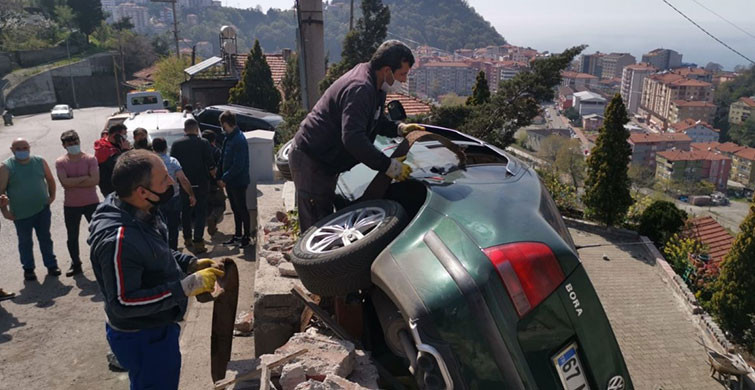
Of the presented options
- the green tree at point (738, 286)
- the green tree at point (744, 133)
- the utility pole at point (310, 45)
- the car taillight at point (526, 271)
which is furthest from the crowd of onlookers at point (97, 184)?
the green tree at point (744, 133)

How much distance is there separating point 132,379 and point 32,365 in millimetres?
2012

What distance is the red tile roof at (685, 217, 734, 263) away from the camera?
10833 mm

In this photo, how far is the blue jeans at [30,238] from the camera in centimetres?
599

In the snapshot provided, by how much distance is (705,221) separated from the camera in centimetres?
1276

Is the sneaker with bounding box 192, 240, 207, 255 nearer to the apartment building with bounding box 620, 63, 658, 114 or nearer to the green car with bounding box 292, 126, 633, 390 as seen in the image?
the green car with bounding box 292, 126, 633, 390

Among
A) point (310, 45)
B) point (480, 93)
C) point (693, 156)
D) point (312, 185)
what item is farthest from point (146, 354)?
point (693, 156)

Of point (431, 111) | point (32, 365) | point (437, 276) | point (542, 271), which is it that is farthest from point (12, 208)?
point (431, 111)

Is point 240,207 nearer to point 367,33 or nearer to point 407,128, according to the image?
point 407,128

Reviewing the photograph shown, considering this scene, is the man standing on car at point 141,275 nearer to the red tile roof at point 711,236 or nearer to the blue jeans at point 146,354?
the blue jeans at point 146,354

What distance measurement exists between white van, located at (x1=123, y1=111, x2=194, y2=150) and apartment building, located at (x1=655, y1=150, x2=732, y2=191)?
78816mm

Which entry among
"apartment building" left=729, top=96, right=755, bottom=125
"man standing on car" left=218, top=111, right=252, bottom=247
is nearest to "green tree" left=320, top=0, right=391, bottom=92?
"man standing on car" left=218, top=111, right=252, bottom=247

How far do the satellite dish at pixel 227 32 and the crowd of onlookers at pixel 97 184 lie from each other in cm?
1775

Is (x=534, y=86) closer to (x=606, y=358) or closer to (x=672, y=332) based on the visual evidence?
(x=672, y=332)

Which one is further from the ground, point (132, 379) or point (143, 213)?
point (143, 213)
